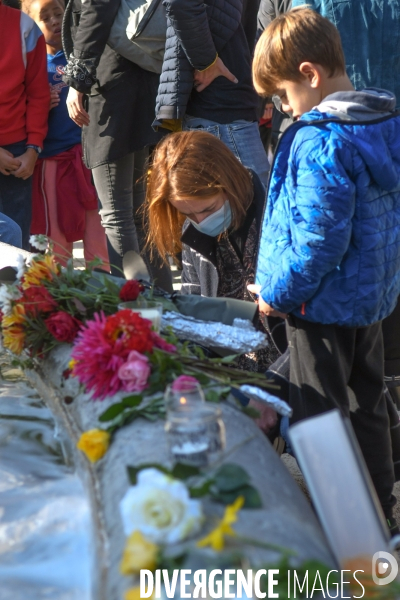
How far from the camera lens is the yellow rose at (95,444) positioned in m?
1.59

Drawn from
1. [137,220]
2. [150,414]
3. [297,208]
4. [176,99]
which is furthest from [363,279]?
[137,220]

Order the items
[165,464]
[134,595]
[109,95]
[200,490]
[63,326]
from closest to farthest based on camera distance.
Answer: [134,595] < [200,490] < [165,464] < [63,326] < [109,95]

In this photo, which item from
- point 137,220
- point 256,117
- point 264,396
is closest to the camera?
point 264,396

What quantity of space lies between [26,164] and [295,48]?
256 centimetres

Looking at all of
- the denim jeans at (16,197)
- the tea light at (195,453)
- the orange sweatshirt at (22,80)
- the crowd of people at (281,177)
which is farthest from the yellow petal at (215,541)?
the orange sweatshirt at (22,80)

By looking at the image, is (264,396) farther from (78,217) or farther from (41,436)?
(78,217)

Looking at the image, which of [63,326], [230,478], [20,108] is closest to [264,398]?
[230,478]

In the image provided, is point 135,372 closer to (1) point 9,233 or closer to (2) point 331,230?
(2) point 331,230

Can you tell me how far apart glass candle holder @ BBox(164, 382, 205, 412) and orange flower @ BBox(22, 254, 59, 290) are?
2.88ft

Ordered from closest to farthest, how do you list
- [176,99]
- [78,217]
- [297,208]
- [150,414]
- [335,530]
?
[335,530], [150,414], [297,208], [176,99], [78,217]

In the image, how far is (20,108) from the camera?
4.64 m

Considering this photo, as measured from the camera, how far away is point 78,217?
4.99 metres

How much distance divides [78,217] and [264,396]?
3.35 meters

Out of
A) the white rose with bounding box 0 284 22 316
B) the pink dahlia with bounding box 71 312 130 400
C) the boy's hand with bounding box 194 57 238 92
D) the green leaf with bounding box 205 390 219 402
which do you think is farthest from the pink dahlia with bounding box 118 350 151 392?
the boy's hand with bounding box 194 57 238 92
